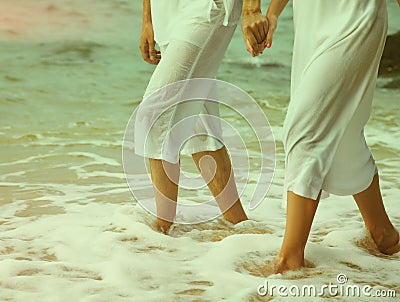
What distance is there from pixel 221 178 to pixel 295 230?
0.68 meters

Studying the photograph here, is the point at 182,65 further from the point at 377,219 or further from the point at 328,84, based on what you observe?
the point at 377,219

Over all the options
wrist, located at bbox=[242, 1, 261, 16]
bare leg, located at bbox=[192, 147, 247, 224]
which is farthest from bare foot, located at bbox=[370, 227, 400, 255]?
wrist, located at bbox=[242, 1, 261, 16]

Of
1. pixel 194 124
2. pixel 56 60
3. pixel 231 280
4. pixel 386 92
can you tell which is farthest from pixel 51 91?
pixel 231 280

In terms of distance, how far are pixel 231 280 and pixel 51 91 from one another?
7121mm

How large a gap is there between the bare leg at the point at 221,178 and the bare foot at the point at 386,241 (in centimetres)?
57

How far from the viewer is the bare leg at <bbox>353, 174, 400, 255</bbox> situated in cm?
237

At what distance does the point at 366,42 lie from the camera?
2.12 meters

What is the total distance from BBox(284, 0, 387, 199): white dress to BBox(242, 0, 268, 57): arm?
0.50ft

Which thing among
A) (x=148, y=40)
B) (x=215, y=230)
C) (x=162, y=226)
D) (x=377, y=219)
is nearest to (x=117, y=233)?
(x=162, y=226)

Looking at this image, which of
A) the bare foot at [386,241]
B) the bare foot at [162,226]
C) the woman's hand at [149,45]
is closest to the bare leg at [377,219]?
the bare foot at [386,241]

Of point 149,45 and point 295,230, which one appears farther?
point 149,45

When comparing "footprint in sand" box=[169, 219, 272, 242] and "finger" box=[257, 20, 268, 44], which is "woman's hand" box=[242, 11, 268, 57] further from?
"footprint in sand" box=[169, 219, 272, 242]

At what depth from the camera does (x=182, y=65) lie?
259 cm

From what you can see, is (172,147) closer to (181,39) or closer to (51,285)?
(181,39)
